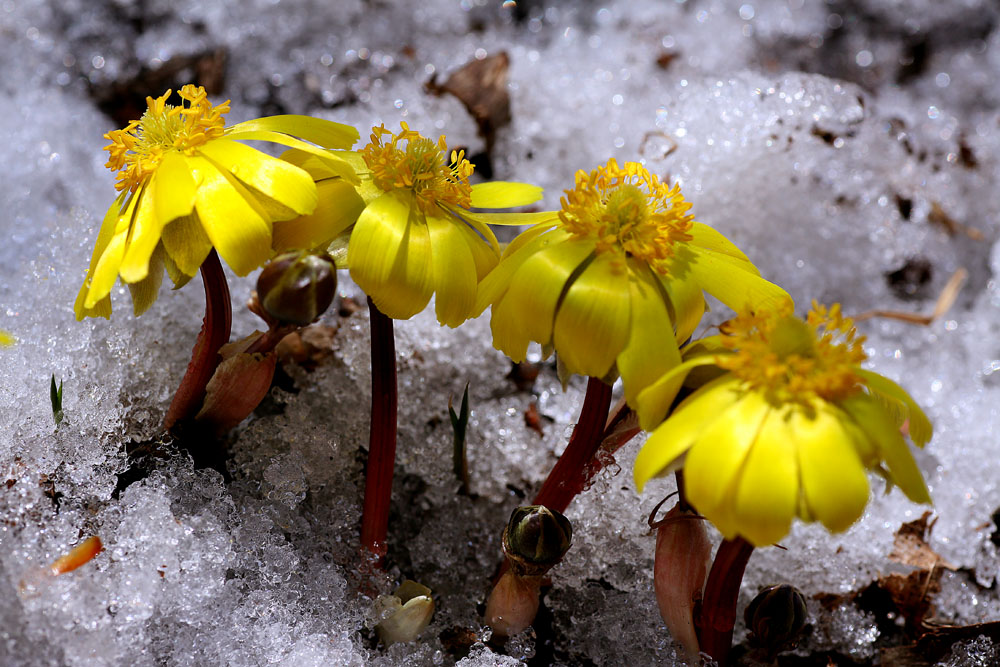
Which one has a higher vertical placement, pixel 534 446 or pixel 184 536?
pixel 184 536

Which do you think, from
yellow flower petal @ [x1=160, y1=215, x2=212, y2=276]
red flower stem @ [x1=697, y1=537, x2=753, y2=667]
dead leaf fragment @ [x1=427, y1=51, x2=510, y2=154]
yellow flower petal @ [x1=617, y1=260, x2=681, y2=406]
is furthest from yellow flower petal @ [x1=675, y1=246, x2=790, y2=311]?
dead leaf fragment @ [x1=427, y1=51, x2=510, y2=154]

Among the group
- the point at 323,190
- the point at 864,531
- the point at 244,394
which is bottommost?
the point at 864,531

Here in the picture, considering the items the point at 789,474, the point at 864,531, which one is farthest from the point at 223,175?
the point at 864,531

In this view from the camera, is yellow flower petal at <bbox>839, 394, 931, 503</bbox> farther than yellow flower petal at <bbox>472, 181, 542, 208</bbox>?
No

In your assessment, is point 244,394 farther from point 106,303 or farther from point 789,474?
point 789,474

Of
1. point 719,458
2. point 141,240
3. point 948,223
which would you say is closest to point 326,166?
point 141,240

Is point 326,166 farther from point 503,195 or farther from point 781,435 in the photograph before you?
point 781,435

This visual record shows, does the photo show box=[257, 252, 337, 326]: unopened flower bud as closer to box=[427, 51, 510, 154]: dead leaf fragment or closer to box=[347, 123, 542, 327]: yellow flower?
box=[347, 123, 542, 327]: yellow flower
